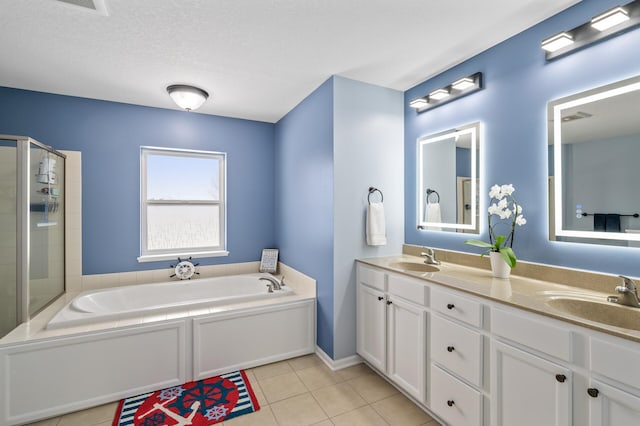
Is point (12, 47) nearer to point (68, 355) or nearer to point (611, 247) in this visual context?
point (68, 355)

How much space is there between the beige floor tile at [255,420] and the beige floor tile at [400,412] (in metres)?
0.71

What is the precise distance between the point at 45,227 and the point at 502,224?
371 cm

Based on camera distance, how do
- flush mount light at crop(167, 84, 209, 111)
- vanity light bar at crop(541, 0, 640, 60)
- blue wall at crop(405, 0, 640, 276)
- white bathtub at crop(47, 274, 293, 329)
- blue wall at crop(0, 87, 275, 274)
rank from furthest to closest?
blue wall at crop(0, 87, 275, 274)
flush mount light at crop(167, 84, 209, 111)
white bathtub at crop(47, 274, 293, 329)
blue wall at crop(405, 0, 640, 276)
vanity light bar at crop(541, 0, 640, 60)

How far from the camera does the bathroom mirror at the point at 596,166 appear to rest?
1.54 metres

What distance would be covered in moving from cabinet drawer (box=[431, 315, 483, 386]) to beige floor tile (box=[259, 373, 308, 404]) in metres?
1.08

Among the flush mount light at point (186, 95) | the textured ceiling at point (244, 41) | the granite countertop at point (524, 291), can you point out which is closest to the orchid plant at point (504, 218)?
the granite countertop at point (524, 291)

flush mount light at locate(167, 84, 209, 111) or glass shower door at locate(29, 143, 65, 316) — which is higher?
flush mount light at locate(167, 84, 209, 111)

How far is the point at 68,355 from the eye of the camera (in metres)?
2.05

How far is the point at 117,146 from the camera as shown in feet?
10.4

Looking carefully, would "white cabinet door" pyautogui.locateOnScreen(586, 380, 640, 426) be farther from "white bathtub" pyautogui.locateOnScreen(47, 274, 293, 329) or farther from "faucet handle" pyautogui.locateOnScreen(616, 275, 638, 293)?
"white bathtub" pyautogui.locateOnScreen(47, 274, 293, 329)

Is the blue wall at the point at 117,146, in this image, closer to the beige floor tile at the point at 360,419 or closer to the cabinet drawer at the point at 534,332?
the beige floor tile at the point at 360,419

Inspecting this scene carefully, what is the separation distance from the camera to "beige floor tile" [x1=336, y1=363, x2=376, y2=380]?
2.48 meters

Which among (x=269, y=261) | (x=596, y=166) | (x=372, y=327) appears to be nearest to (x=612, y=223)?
(x=596, y=166)

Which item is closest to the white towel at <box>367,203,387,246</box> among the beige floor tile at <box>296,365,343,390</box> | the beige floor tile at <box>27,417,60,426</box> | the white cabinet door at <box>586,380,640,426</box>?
the beige floor tile at <box>296,365,343,390</box>
